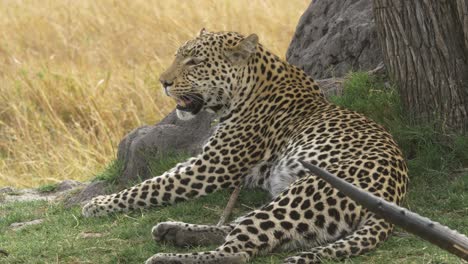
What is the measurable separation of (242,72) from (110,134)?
4.77 meters

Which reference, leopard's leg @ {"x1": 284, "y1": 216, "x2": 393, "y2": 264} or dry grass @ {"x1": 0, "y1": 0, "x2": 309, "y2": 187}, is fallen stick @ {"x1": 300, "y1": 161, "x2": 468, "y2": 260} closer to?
leopard's leg @ {"x1": 284, "y1": 216, "x2": 393, "y2": 264}

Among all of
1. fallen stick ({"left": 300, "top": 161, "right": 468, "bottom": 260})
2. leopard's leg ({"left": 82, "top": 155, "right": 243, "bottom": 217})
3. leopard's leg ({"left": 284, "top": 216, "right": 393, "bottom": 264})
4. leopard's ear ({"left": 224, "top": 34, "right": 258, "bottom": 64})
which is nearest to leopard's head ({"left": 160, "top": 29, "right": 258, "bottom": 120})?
leopard's ear ({"left": 224, "top": 34, "right": 258, "bottom": 64})

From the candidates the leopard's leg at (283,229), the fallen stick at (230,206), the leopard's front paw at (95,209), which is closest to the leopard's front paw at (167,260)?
the leopard's leg at (283,229)

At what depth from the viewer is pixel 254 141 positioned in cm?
667

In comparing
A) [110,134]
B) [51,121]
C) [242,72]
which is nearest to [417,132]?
[242,72]

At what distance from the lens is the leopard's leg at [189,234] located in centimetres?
555

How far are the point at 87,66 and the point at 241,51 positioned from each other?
24.2 ft

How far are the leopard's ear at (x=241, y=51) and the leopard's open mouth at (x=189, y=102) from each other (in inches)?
14.5

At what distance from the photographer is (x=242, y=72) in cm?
682

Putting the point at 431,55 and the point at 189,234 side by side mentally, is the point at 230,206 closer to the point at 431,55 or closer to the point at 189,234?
the point at 189,234

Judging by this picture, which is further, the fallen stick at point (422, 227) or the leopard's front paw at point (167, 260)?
the leopard's front paw at point (167, 260)

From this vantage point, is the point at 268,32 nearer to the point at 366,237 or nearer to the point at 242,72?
the point at 242,72

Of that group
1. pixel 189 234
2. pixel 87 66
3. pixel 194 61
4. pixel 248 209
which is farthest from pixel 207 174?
pixel 87 66

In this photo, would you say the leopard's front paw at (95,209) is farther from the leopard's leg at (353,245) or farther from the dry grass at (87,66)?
the dry grass at (87,66)
